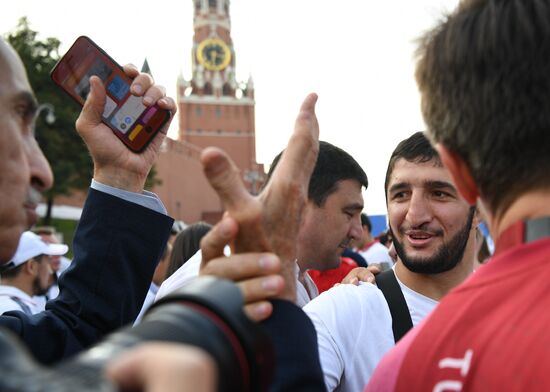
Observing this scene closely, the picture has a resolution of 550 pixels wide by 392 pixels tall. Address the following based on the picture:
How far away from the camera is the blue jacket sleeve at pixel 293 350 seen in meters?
1.02

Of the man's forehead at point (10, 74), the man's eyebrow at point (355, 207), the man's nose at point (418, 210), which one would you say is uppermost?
the man's forehead at point (10, 74)

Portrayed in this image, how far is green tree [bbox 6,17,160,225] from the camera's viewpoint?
28094mm

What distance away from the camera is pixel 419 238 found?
2391mm

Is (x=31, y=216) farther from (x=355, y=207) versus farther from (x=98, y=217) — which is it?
(x=355, y=207)

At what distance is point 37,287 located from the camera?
16.0 ft

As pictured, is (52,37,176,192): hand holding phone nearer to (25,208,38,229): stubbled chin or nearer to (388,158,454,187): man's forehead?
(25,208,38,229): stubbled chin

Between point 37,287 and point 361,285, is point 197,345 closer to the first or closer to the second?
point 361,285

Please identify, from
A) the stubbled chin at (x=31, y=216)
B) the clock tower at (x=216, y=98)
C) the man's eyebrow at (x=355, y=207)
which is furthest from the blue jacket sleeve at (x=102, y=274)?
the clock tower at (x=216, y=98)

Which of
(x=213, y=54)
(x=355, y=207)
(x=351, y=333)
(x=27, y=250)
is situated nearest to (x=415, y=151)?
(x=351, y=333)

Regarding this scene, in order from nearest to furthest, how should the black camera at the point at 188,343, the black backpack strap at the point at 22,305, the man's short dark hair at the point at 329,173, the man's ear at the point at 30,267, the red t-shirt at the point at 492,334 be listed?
1. the black camera at the point at 188,343
2. the red t-shirt at the point at 492,334
3. the man's short dark hair at the point at 329,173
4. the black backpack strap at the point at 22,305
5. the man's ear at the point at 30,267

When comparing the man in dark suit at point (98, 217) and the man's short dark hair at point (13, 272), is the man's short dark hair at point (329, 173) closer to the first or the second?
the man in dark suit at point (98, 217)

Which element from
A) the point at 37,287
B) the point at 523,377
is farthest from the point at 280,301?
the point at 37,287

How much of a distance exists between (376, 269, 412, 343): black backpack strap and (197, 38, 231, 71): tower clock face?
68.1m

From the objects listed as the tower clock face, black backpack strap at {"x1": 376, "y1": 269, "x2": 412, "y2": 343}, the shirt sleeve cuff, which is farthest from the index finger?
the tower clock face
